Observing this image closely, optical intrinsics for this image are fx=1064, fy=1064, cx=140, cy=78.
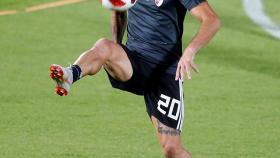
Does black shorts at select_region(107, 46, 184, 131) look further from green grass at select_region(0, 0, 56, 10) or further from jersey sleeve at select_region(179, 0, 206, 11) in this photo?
green grass at select_region(0, 0, 56, 10)

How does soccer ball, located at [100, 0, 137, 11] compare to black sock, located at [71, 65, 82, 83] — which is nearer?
black sock, located at [71, 65, 82, 83]

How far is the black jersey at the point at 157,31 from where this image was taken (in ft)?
28.1

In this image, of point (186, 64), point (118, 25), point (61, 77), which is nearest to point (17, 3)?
point (118, 25)

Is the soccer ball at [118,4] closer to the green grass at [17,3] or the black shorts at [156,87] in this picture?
the black shorts at [156,87]

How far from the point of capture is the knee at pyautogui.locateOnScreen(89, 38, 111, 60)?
798cm

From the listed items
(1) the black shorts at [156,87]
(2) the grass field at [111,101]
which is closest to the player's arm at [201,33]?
(1) the black shorts at [156,87]

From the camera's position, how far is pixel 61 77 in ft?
24.9

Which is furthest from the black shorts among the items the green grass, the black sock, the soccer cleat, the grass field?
the green grass

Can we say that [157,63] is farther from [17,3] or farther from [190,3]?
[17,3]

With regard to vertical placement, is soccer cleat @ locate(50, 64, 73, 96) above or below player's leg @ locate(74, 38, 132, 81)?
above

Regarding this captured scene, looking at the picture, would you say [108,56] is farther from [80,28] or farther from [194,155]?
[80,28]

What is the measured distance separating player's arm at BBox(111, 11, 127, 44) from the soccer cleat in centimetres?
129

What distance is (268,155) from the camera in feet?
34.4

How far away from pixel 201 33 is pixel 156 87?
3.52 ft
